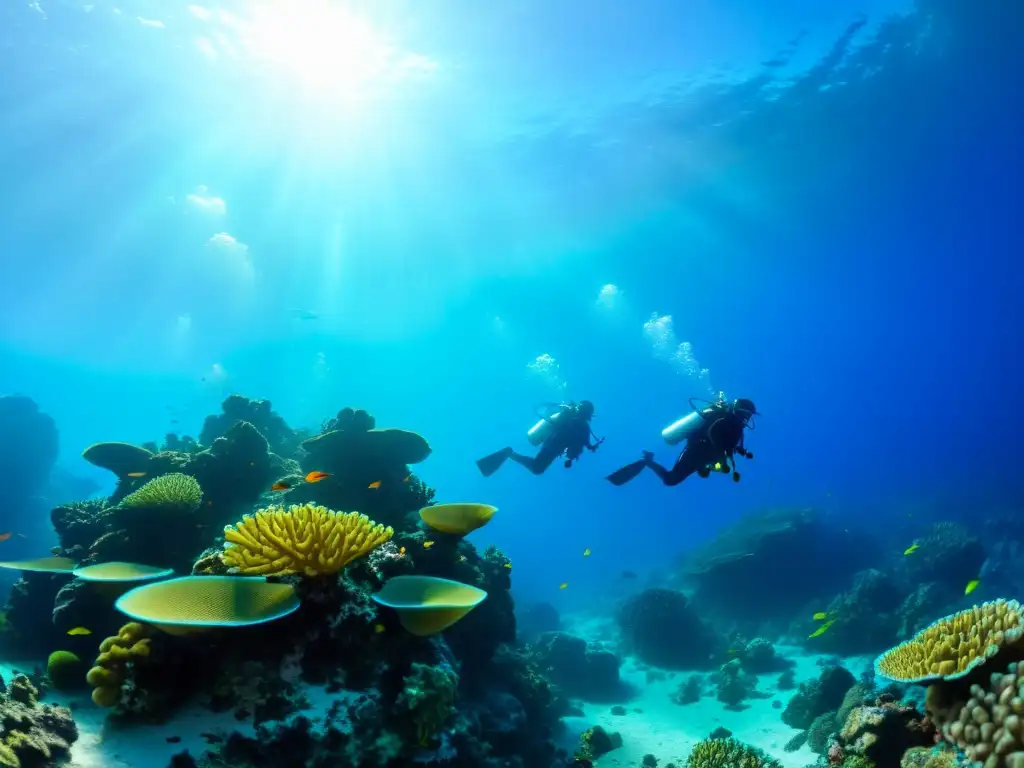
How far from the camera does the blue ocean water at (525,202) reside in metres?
28.3

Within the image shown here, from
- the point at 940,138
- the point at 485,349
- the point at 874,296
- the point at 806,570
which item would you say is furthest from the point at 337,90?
the point at 874,296

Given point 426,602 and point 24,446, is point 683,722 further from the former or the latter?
point 24,446

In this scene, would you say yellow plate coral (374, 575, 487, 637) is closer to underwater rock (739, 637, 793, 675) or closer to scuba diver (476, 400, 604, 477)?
scuba diver (476, 400, 604, 477)

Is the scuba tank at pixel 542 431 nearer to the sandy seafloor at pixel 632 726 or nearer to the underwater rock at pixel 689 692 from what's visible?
the sandy seafloor at pixel 632 726

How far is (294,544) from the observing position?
4164 mm

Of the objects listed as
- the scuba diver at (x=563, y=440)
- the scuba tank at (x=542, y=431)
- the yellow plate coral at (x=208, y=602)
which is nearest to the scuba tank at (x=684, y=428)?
the scuba diver at (x=563, y=440)

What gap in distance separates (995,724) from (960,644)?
0.74 metres

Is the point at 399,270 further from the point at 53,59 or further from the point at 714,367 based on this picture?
the point at 714,367

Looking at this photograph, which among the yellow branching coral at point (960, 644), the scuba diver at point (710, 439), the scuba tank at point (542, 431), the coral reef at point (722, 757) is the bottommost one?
the coral reef at point (722, 757)

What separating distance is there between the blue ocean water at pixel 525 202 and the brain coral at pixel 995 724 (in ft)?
104

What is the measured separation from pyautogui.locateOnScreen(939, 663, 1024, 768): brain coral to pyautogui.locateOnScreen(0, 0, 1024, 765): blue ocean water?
104ft

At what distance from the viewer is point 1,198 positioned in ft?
119

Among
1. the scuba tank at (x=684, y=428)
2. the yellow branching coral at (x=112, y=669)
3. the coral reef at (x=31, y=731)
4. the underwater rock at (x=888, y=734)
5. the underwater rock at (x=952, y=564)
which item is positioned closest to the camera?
the coral reef at (x=31, y=731)

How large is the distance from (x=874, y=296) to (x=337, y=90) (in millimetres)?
85698
